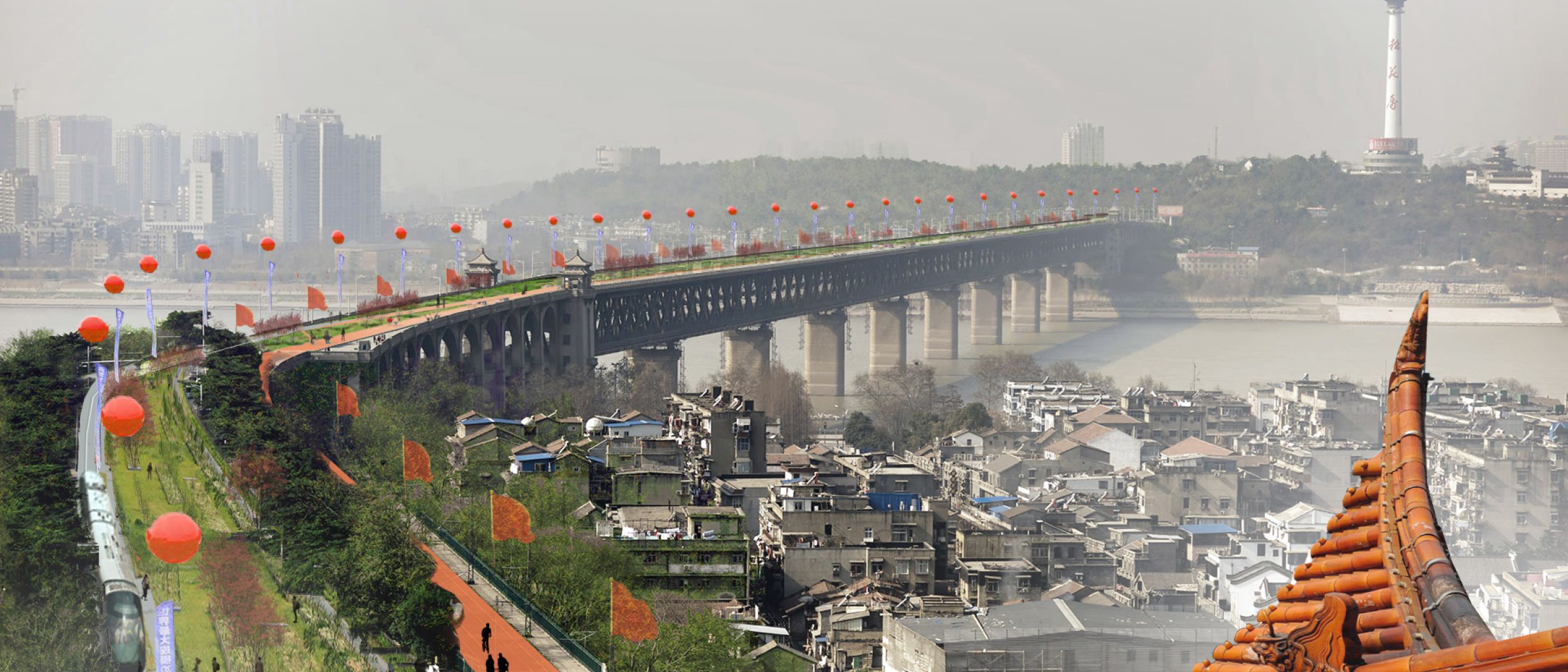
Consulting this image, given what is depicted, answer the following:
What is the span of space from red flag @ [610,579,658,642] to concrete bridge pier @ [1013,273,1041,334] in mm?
41718

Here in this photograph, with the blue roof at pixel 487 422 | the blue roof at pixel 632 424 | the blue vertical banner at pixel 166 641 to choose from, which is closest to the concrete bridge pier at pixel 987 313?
the blue roof at pixel 632 424

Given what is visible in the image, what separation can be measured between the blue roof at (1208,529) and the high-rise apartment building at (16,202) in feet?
137

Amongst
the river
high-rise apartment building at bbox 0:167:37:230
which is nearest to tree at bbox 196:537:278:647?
the river

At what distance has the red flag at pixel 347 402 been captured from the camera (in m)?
16.9

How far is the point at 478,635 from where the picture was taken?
10.2m

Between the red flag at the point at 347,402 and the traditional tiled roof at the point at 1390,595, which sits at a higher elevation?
the traditional tiled roof at the point at 1390,595

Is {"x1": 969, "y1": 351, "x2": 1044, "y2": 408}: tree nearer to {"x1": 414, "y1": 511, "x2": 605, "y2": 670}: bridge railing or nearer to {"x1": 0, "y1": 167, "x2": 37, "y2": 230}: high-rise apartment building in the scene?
{"x1": 414, "y1": 511, "x2": 605, "y2": 670}: bridge railing

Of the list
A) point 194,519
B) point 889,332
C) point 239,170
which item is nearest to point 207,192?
point 239,170

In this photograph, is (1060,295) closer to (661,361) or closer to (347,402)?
(661,361)

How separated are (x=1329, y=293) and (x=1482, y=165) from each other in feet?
32.1

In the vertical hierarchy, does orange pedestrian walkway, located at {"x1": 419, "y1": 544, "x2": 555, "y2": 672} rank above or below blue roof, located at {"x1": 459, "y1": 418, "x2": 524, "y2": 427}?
below

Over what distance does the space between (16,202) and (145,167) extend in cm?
1384

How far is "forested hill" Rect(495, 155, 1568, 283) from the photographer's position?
192ft

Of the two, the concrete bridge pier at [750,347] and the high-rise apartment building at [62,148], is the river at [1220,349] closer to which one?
the concrete bridge pier at [750,347]
